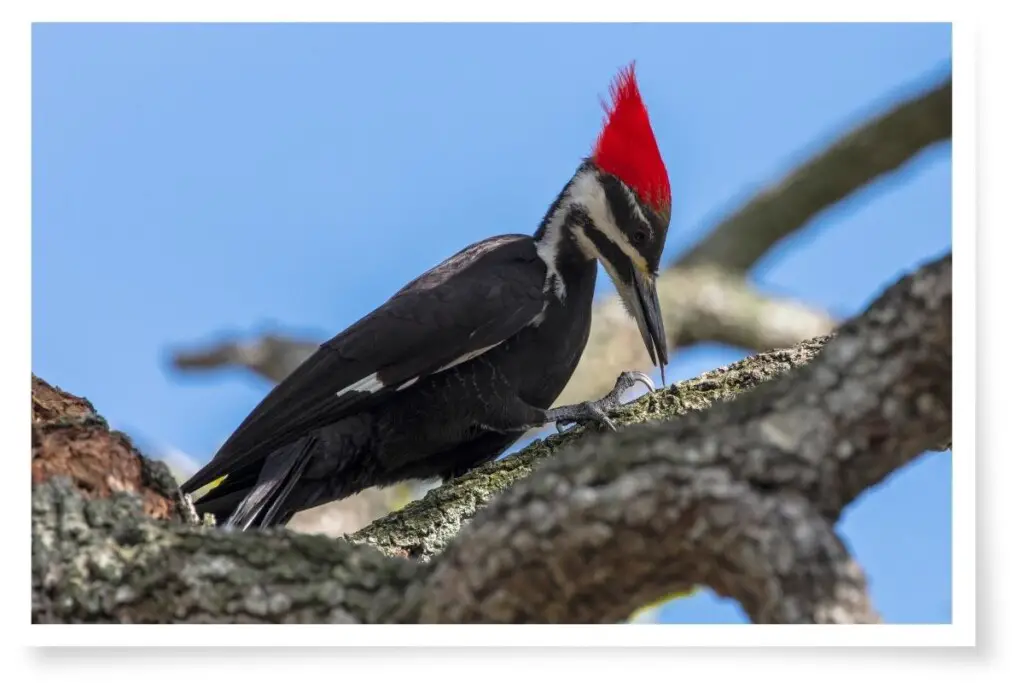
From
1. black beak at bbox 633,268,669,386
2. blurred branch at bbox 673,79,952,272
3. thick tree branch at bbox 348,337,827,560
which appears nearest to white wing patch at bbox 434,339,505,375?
thick tree branch at bbox 348,337,827,560

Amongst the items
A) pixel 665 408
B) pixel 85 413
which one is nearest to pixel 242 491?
pixel 85 413

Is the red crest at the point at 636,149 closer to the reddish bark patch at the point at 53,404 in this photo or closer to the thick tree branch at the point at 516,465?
the thick tree branch at the point at 516,465

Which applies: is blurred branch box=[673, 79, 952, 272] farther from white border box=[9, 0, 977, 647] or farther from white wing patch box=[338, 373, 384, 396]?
white wing patch box=[338, 373, 384, 396]

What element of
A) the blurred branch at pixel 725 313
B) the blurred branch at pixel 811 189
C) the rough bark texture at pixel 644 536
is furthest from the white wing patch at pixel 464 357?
the blurred branch at pixel 811 189

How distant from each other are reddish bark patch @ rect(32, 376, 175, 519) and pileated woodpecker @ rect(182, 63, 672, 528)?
35 centimetres

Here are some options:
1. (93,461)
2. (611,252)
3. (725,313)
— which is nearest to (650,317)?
(611,252)

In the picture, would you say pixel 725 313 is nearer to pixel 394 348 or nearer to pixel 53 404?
pixel 394 348

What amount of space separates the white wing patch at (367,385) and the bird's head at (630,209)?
67cm
